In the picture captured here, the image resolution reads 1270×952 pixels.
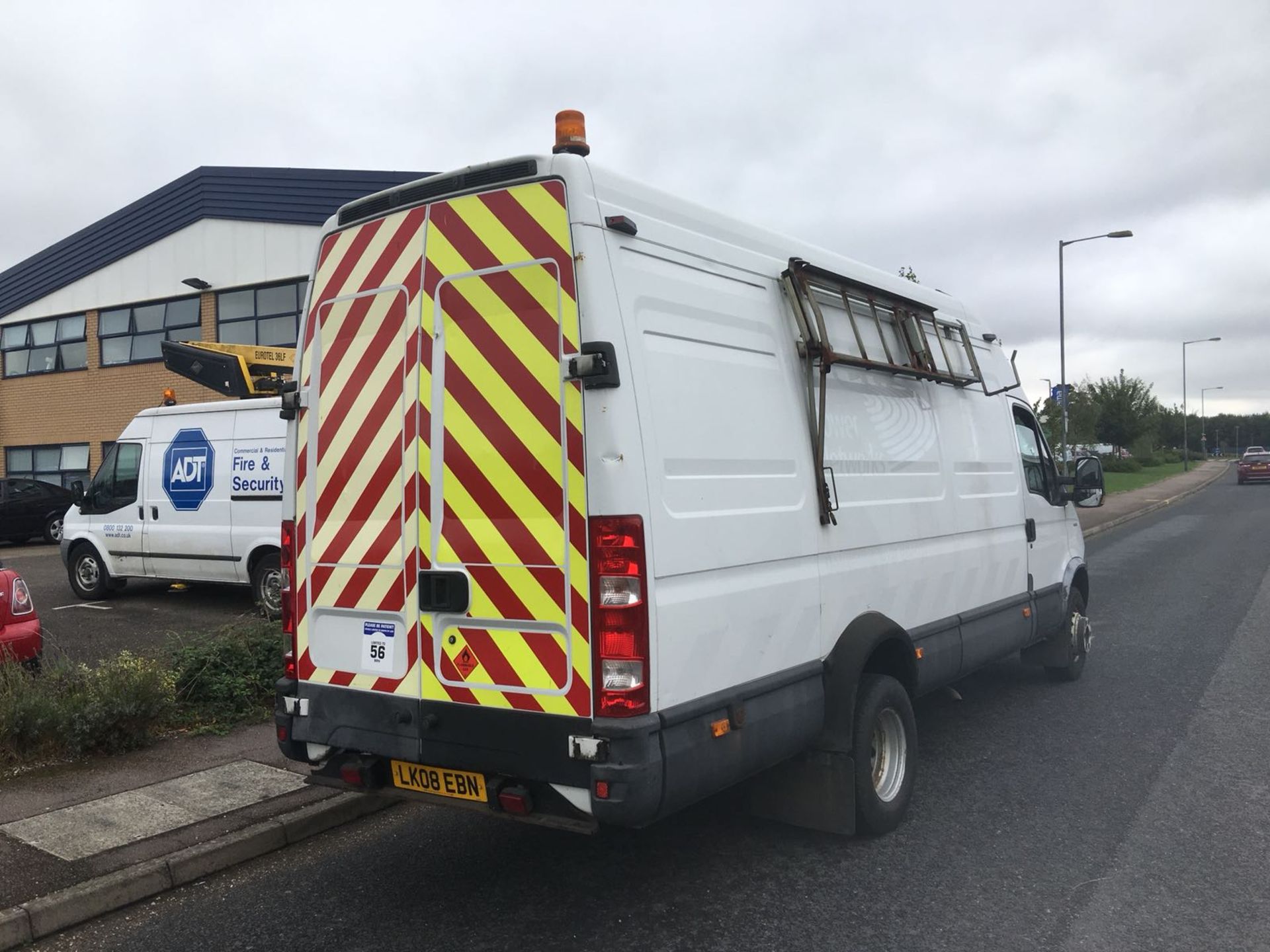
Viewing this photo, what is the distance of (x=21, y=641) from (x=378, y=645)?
3798 mm

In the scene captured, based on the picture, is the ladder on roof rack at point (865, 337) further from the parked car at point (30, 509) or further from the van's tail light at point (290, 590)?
the parked car at point (30, 509)

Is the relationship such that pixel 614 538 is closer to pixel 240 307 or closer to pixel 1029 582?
pixel 1029 582

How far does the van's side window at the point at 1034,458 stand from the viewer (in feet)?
21.9

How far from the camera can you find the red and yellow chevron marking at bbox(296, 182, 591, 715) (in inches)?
135

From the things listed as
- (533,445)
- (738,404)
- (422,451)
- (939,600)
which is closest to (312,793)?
(422,451)

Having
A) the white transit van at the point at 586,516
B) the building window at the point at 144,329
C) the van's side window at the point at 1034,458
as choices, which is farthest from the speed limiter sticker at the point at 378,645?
the building window at the point at 144,329

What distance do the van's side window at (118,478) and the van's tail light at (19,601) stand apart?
196 inches

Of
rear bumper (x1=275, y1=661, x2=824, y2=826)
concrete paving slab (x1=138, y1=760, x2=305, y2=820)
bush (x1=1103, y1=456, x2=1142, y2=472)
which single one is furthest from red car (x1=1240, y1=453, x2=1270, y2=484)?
concrete paving slab (x1=138, y1=760, x2=305, y2=820)

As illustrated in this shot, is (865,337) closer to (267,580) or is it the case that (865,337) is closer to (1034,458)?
(1034,458)

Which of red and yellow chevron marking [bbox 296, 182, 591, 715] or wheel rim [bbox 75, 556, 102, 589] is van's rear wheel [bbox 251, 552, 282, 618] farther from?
red and yellow chevron marking [bbox 296, 182, 591, 715]

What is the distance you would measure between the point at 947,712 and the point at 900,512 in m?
2.53

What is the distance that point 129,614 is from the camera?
34.9 feet

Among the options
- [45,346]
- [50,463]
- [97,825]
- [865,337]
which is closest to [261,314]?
[45,346]

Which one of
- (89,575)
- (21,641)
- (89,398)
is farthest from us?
(89,398)
